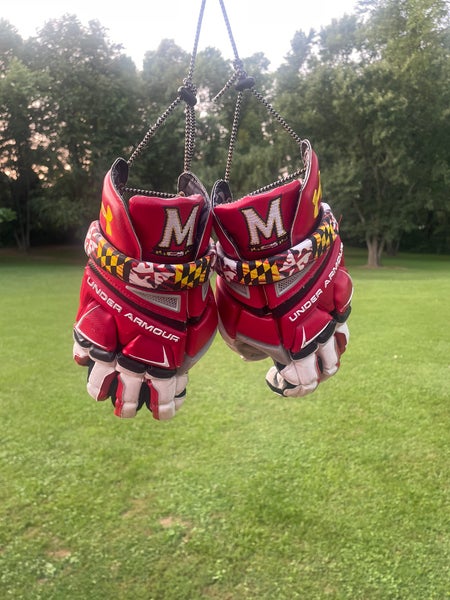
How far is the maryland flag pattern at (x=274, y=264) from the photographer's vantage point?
90cm

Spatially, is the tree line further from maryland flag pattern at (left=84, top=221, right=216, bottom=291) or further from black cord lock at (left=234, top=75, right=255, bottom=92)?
maryland flag pattern at (left=84, top=221, right=216, bottom=291)

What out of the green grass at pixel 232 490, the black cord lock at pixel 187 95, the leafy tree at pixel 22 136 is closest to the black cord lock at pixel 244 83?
the black cord lock at pixel 187 95

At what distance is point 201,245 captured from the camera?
0.88 m

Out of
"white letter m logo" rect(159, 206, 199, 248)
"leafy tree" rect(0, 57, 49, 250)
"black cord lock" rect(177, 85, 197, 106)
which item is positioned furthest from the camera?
"leafy tree" rect(0, 57, 49, 250)

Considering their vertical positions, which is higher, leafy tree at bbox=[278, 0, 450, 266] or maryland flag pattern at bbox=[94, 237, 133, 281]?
leafy tree at bbox=[278, 0, 450, 266]

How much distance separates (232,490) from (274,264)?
2.20m

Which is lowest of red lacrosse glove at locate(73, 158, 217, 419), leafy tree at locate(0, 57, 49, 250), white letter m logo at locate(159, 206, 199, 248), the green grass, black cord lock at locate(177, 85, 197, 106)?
the green grass

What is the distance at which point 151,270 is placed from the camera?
84 cm

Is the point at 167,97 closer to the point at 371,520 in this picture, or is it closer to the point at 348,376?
the point at 348,376

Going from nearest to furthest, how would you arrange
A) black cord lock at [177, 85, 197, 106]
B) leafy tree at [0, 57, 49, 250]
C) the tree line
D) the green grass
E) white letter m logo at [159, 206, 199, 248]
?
white letter m logo at [159, 206, 199, 248] → black cord lock at [177, 85, 197, 106] → the green grass → leafy tree at [0, 57, 49, 250] → the tree line

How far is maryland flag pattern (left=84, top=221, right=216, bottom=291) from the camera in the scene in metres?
0.84

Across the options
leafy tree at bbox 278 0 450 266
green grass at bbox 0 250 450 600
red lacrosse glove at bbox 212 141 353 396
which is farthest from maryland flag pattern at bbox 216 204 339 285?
leafy tree at bbox 278 0 450 266

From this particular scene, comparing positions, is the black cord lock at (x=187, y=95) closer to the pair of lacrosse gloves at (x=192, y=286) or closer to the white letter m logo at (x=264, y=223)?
the pair of lacrosse gloves at (x=192, y=286)

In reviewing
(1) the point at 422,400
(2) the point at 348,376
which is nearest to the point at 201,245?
(1) the point at 422,400
